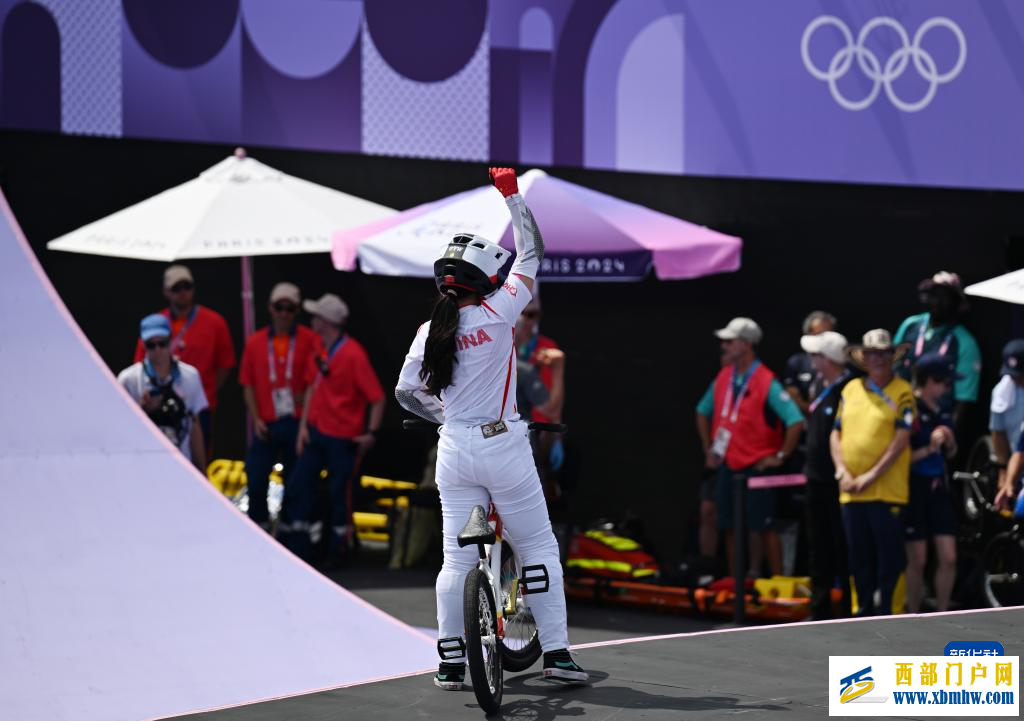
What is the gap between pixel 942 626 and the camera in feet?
25.2

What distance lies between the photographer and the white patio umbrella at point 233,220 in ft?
35.6

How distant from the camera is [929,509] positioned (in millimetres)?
9078

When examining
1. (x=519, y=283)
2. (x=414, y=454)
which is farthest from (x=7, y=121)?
(x=519, y=283)

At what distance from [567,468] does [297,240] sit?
2356 mm

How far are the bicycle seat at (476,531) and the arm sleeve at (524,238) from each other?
37.8 inches

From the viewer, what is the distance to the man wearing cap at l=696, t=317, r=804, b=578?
9984 mm

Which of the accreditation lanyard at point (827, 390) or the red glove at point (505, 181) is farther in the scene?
the accreditation lanyard at point (827, 390)

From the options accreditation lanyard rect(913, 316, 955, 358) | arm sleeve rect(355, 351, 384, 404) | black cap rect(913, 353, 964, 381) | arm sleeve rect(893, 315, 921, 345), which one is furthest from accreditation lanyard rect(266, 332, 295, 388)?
black cap rect(913, 353, 964, 381)

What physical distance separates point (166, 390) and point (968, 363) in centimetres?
502

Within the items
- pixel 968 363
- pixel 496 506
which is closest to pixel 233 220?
pixel 968 363

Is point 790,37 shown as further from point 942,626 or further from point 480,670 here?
point 480,670

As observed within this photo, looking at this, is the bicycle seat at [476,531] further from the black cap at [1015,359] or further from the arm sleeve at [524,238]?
the black cap at [1015,359]

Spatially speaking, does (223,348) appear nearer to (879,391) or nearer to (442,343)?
(879,391)

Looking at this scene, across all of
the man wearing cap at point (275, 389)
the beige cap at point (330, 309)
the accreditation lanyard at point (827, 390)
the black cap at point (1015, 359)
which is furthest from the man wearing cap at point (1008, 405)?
the man wearing cap at point (275, 389)
